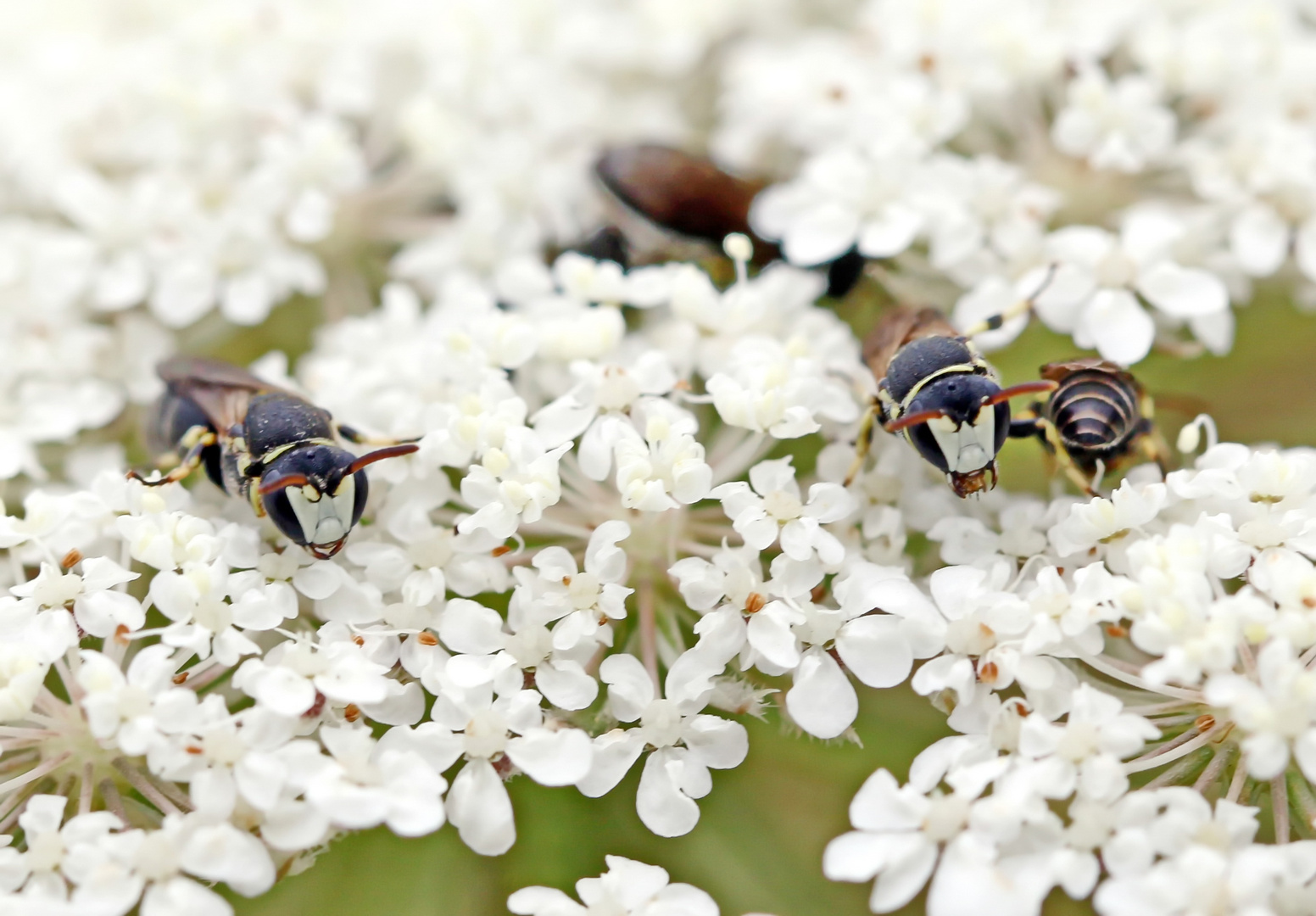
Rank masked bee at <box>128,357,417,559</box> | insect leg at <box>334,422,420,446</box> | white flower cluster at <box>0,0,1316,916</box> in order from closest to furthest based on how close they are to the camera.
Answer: white flower cluster at <box>0,0,1316,916</box>
masked bee at <box>128,357,417,559</box>
insect leg at <box>334,422,420,446</box>

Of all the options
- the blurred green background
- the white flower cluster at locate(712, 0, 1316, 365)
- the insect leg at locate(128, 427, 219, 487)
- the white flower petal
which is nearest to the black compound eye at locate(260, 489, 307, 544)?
the insect leg at locate(128, 427, 219, 487)

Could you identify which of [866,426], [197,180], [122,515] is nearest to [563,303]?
[866,426]

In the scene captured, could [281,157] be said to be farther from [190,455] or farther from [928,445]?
[928,445]

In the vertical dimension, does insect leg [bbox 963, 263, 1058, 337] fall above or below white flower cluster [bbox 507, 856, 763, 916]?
above

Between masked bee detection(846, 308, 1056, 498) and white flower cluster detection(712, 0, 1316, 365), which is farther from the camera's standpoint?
white flower cluster detection(712, 0, 1316, 365)

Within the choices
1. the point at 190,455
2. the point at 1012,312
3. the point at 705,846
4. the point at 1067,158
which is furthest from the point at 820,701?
the point at 1067,158

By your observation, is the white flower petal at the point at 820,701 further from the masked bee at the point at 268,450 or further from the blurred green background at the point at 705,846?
the masked bee at the point at 268,450

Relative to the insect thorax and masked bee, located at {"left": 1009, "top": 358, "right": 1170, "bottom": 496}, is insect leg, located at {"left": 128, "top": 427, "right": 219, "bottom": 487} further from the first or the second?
masked bee, located at {"left": 1009, "top": 358, "right": 1170, "bottom": 496}
